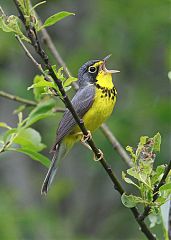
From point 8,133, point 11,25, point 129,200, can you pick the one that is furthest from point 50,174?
point 11,25

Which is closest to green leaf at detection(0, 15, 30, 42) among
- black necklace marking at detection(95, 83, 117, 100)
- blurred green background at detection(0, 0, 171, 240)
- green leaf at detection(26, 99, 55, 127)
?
green leaf at detection(26, 99, 55, 127)

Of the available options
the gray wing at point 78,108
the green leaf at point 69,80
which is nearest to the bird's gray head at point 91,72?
the gray wing at point 78,108

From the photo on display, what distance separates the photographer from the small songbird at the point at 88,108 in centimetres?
433

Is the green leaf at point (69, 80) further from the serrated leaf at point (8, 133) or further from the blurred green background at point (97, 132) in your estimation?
the blurred green background at point (97, 132)

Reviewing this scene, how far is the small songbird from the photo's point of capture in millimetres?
4332

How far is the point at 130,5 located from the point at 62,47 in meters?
1.31

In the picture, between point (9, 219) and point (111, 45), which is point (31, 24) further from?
point (111, 45)

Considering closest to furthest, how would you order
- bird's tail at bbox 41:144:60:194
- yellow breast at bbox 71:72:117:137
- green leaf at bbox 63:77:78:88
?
green leaf at bbox 63:77:78:88 < bird's tail at bbox 41:144:60:194 < yellow breast at bbox 71:72:117:137

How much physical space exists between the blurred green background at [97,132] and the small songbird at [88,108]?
5.56 ft

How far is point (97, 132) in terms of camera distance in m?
6.85

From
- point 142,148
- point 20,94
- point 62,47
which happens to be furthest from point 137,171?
point 62,47

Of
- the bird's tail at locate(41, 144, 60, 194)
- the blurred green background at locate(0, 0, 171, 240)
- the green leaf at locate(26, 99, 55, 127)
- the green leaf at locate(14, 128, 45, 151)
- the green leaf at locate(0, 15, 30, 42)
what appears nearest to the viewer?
the green leaf at locate(0, 15, 30, 42)

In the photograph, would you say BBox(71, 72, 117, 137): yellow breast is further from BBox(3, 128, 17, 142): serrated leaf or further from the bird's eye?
BBox(3, 128, 17, 142): serrated leaf

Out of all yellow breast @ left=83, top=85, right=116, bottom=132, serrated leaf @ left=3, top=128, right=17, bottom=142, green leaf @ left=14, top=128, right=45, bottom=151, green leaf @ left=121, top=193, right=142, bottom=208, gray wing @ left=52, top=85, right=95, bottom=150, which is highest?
serrated leaf @ left=3, top=128, right=17, bottom=142
